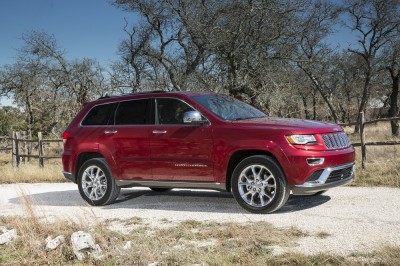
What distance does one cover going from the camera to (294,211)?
7391 millimetres

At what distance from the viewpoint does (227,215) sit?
290 inches

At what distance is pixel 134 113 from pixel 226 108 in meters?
1.56

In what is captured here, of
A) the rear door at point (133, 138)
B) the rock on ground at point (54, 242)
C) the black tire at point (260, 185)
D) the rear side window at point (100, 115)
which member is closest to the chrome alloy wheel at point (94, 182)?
the rear door at point (133, 138)

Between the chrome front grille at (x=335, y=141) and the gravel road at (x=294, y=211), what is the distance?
2.98 feet

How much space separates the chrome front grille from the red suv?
0.02 meters

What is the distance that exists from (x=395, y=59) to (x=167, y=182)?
97.4 ft

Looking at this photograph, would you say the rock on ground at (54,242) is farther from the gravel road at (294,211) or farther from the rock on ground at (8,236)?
the rock on ground at (8,236)

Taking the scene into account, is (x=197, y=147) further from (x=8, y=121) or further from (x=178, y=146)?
(x=8, y=121)

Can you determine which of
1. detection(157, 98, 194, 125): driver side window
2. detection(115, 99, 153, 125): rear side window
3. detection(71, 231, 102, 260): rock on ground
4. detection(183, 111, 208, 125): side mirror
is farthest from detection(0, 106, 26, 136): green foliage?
detection(71, 231, 102, 260): rock on ground

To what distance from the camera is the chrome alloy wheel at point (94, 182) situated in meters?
8.78

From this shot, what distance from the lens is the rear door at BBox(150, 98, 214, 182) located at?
294 inches

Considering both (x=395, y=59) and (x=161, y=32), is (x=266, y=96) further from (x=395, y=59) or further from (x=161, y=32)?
(x=395, y=59)

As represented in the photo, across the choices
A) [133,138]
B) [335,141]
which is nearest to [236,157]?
[335,141]

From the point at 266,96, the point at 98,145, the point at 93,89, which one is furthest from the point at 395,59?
the point at 98,145
